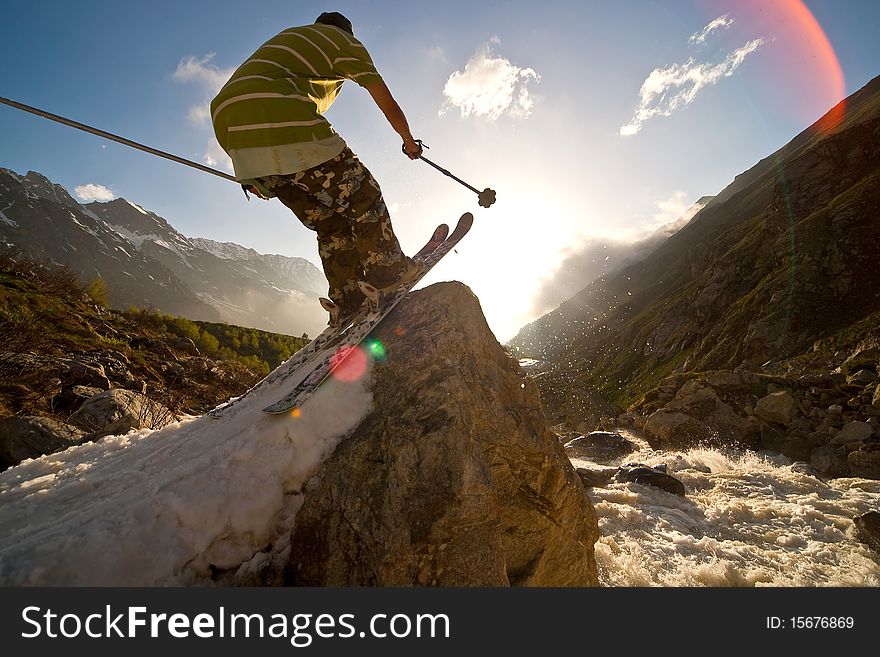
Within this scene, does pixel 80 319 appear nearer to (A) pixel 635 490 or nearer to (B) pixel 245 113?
(B) pixel 245 113

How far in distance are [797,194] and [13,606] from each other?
287 ft

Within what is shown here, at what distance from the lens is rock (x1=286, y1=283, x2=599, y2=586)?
3139 millimetres

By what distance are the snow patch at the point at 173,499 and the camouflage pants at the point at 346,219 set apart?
5.93 feet

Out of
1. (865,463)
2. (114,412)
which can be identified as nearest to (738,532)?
(865,463)

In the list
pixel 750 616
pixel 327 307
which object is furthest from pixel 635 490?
pixel 327 307

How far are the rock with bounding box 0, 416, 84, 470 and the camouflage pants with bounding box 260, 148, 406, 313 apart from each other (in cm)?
452

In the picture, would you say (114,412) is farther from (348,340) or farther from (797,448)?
(797,448)

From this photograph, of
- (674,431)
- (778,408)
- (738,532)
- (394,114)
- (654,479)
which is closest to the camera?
(394,114)

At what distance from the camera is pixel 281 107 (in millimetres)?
4289

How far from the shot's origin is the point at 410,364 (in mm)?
4410

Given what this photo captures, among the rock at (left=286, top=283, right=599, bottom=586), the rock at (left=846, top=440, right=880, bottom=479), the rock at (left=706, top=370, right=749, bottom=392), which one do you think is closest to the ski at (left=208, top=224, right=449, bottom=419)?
the rock at (left=286, top=283, right=599, bottom=586)

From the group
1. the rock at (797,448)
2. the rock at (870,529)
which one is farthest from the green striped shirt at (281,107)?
Result: the rock at (797,448)

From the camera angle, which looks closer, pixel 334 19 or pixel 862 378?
pixel 334 19

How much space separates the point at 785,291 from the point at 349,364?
60197 millimetres
